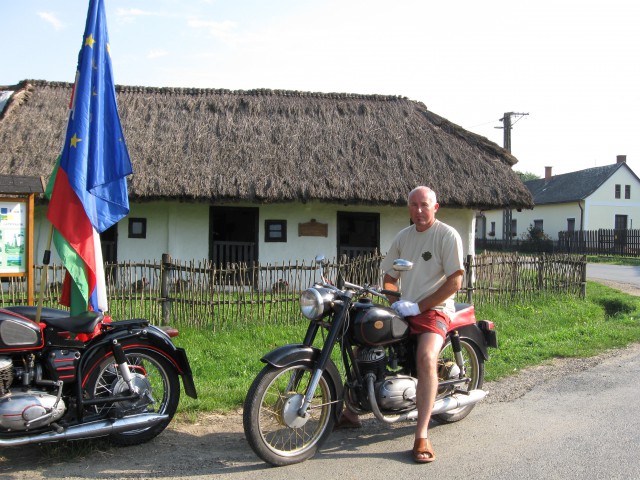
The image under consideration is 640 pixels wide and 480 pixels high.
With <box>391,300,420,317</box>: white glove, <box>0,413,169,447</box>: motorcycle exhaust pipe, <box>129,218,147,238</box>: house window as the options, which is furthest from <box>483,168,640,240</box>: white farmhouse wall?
<box>0,413,169,447</box>: motorcycle exhaust pipe

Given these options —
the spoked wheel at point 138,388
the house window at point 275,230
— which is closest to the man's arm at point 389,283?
the spoked wheel at point 138,388

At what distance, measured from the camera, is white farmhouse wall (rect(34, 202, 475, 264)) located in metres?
13.4

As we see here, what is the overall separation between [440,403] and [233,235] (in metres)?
10.0

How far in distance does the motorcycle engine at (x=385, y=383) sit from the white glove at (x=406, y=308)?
31 cm

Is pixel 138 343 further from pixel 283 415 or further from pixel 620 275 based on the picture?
pixel 620 275

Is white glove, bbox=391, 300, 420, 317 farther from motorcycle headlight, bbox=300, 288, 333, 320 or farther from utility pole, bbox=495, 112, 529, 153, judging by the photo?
utility pole, bbox=495, 112, 529, 153

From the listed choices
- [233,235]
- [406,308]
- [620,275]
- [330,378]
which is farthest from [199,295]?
[620,275]

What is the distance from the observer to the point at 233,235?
13984 millimetres

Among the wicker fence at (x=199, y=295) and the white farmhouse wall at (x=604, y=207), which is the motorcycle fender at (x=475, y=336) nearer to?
the wicker fence at (x=199, y=295)

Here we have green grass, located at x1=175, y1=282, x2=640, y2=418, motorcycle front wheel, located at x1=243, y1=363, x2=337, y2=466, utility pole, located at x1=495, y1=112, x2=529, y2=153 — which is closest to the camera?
motorcycle front wheel, located at x1=243, y1=363, x2=337, y2=466

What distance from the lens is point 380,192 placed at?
13.0 metres

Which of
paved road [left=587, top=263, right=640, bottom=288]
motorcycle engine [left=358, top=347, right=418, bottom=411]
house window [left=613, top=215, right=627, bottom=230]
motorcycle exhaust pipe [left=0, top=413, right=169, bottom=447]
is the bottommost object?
motorcycle exhaust pipe [left=0, top=413, right=169, bottom=447]

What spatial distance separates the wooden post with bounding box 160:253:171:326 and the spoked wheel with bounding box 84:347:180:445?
4.14 metres

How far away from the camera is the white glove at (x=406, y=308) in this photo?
4301mm
